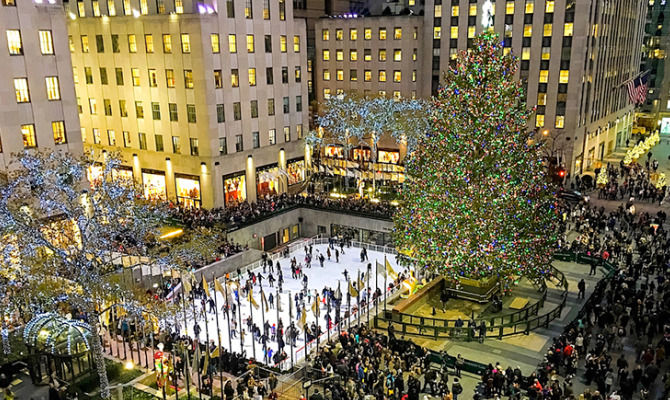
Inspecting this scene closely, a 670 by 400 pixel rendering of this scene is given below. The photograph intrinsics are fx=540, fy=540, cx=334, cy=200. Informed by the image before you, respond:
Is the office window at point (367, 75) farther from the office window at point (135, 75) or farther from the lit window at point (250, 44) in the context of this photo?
the office window at point (135, 75)

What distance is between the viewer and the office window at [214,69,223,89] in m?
44.1

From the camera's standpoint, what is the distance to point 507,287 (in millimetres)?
28797

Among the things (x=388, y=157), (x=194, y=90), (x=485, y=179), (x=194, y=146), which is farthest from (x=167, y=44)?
(x=388, y=157)

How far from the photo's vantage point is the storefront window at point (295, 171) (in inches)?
2083

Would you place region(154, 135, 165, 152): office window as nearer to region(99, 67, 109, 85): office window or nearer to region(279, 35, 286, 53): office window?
region(99, 67, 109, 85): office window

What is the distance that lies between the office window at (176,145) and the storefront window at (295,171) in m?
10.9

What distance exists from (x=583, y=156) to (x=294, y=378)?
A: 52.5 metres

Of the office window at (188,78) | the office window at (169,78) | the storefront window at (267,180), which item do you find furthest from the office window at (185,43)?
the storefront window at (267,180)

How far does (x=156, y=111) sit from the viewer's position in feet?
154

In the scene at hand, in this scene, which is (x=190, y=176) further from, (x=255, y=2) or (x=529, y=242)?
→ (x=529, y=242)

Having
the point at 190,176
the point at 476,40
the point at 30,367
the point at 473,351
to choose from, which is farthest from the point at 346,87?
the point at 30,367

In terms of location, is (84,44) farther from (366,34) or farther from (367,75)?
(367,75)

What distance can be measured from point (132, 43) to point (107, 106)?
22.6 feet

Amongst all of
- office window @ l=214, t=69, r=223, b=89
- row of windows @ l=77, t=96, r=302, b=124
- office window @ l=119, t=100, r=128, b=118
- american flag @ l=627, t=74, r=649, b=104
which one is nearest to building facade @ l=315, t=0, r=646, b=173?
american flag @ l=627, t=74, r=649, b=104
